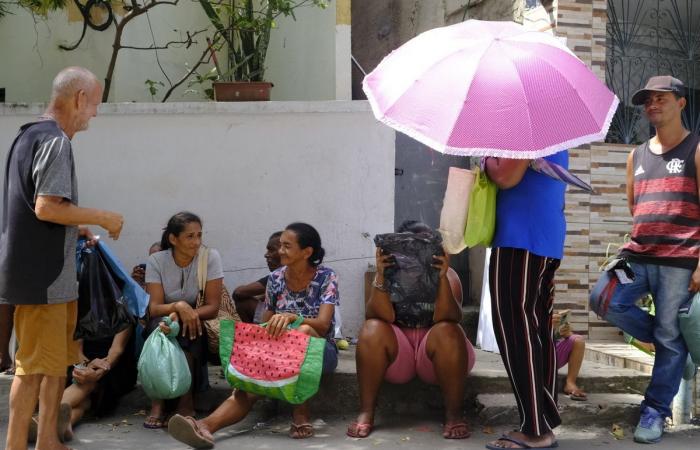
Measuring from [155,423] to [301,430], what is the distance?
86 cm

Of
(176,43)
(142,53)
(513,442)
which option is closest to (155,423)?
(513,442)

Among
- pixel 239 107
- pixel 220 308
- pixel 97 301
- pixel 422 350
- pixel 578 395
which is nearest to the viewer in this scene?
pixel 97 301

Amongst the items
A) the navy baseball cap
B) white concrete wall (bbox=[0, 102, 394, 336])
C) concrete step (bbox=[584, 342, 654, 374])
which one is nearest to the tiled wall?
concrete step (bbox=[584, 342, 654, 374])

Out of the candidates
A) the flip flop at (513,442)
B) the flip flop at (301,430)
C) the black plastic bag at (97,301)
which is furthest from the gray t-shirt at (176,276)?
the flip flop at (513,442)

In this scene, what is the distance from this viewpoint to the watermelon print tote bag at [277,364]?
17.2 feet

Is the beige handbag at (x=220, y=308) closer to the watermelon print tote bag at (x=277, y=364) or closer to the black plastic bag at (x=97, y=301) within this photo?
the watermelon print tote bag at (x=277, y=364)

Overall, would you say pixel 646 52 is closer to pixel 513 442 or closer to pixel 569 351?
pixel 569 351

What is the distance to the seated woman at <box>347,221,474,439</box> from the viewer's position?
5.28m

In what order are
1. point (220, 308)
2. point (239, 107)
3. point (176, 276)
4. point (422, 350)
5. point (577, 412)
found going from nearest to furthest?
point (422, 350), point (577, 412), point (176, 276), point (220, 308), point (239, 107)

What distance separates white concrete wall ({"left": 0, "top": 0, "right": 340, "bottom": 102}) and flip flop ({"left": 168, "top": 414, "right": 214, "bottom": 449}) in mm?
4020

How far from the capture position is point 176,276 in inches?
235

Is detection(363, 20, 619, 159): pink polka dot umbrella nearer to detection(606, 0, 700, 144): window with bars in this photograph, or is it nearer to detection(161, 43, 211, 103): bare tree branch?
detection(606, 0, 700, 144): window with bars

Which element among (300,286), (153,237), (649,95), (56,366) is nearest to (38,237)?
(56,366)

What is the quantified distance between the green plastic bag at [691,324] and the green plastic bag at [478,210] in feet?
3.96
